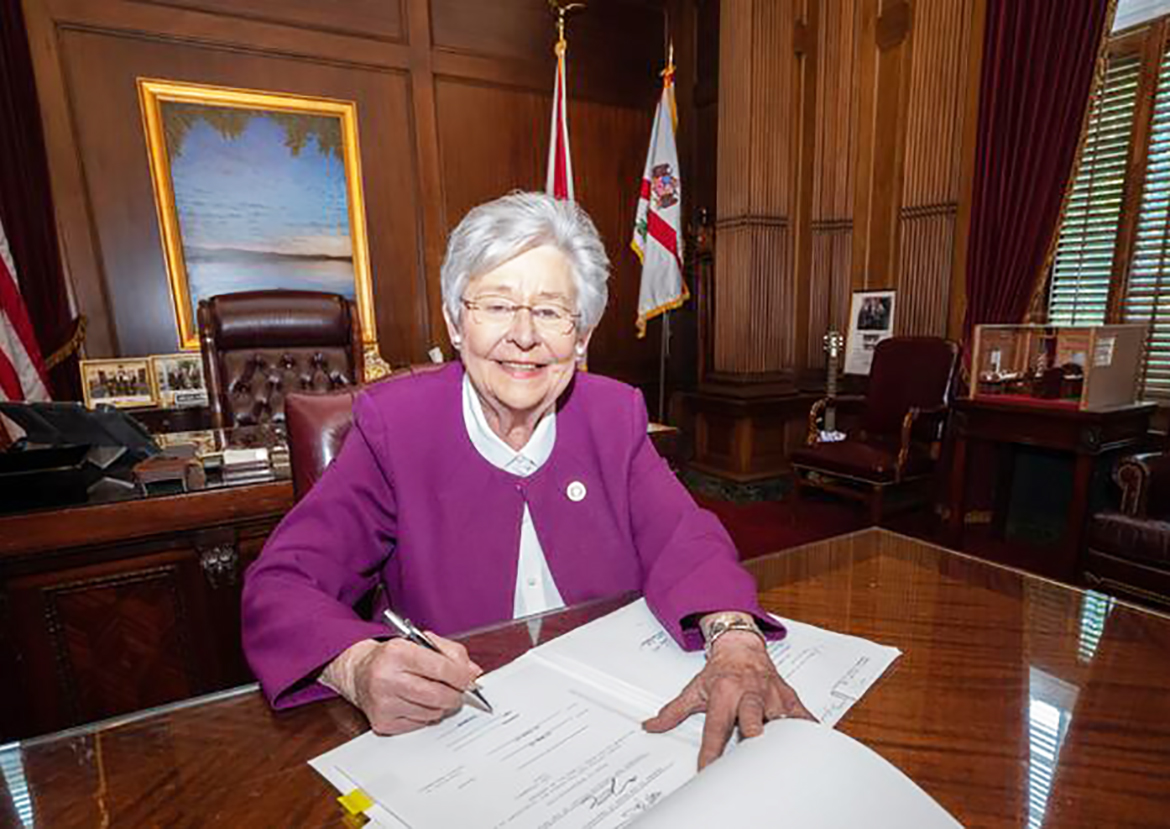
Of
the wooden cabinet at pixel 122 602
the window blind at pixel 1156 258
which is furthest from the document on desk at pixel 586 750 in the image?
the window blind at pixel 1156 258

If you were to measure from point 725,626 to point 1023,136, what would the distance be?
3981 millimetres

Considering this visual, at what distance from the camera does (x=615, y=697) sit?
2.58 ft

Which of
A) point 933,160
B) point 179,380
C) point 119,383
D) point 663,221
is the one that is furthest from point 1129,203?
point 119,383

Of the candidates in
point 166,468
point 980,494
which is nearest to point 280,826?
point 166,468

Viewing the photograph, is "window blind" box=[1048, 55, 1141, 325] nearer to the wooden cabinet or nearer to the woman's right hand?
the woman's right hand

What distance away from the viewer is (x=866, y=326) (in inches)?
180

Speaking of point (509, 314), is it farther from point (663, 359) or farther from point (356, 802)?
point (663, 359)

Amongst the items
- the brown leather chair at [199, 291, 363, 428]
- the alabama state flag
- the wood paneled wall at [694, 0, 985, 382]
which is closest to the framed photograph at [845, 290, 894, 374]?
the wood paneled wall at [694, 0, 985, 382]

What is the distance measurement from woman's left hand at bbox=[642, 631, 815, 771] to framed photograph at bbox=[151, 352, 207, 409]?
3763mm

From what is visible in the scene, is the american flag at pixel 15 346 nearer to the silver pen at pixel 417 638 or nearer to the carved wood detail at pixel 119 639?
the carved wood detail at pixel 119 639

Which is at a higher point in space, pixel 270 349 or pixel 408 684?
pixel 270 349

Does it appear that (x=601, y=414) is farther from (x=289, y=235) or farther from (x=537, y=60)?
(x=537, y=60)

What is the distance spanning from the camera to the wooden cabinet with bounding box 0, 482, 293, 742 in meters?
1.63

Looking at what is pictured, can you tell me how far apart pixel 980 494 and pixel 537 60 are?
4.42 meters
